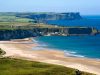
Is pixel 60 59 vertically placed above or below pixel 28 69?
below

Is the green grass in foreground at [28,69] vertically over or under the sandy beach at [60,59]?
over

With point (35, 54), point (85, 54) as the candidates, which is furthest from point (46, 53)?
point (85, 54)

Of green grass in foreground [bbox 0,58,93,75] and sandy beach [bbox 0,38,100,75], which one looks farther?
sandy beach [bbox 0,38,100,75]

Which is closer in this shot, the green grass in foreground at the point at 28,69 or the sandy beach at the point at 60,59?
the green grass in foreground at the point at 28,69

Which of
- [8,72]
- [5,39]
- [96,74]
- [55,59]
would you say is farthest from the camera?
[5,39]

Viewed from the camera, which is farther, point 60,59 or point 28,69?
point 60,59

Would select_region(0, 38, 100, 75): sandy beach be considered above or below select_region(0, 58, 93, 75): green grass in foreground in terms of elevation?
below

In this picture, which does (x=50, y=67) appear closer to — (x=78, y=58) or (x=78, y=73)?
(x=78, y=73)

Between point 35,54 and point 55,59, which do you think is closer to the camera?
point 55,59
